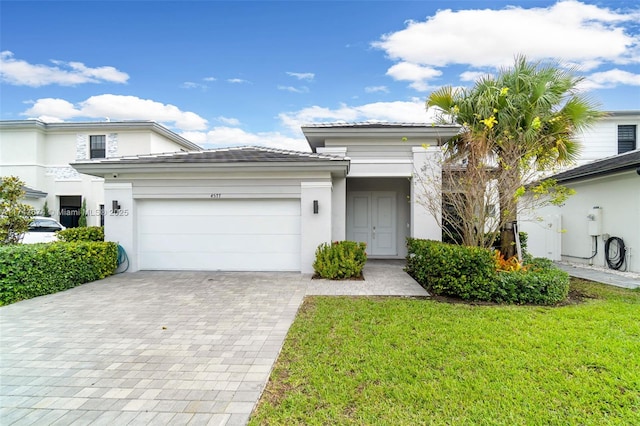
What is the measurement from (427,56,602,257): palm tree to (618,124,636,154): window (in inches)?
489

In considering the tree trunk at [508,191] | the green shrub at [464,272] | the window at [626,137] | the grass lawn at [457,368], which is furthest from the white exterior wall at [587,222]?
the window at [626,137]

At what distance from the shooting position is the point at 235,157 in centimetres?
956

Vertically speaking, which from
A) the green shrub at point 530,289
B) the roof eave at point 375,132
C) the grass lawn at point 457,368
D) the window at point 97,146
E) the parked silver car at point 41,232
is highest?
the window at point 97,146

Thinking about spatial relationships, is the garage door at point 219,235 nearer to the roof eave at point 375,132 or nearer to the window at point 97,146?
the roof eave at point 375,132

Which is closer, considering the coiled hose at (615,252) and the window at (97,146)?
the coiled hose at (615,252)

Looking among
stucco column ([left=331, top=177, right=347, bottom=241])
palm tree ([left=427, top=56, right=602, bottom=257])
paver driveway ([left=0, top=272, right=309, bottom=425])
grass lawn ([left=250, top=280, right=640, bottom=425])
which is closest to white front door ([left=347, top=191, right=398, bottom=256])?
stucco column ([left=331, top=177, right=347, bottom=241])

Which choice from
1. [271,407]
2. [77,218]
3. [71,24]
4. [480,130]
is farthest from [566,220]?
[77,218]

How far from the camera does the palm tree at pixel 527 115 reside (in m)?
8.41

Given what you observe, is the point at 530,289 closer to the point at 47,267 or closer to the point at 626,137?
the point at 47,267

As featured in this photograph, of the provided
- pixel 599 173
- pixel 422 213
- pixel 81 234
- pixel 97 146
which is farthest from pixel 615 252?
pixel 97 146

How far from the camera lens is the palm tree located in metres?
8.41

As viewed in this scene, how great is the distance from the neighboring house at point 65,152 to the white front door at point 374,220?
44.7 feet

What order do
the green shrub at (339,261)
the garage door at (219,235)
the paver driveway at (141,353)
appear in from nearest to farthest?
the paver driveway at (141,353), the green shrub at (339,261), the garage door at (219,235)

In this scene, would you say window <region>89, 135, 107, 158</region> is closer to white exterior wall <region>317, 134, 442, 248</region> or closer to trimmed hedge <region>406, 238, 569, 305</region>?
white exterior wall <region>317, 134, 442, 248</region>
